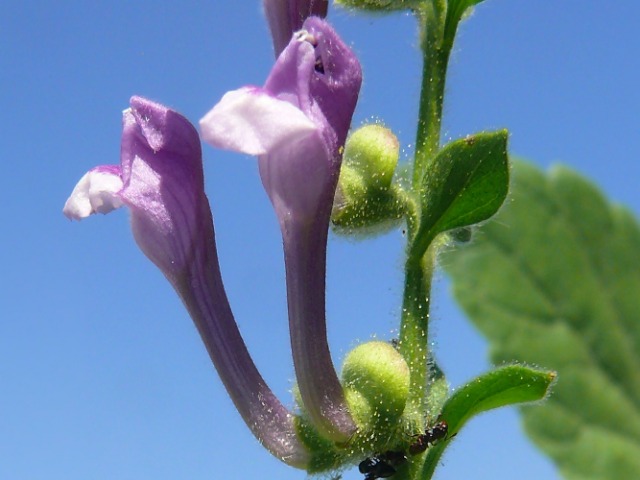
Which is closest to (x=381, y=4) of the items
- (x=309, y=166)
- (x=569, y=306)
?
(x=309, y=166)

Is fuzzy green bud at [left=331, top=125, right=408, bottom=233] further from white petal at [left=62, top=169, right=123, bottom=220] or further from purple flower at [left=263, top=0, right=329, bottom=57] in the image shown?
white petal at [left=62, top=169, right=123, bottom=220]

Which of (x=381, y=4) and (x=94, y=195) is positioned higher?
(x=381, y=4)

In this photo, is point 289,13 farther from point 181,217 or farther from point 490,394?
point 490,394

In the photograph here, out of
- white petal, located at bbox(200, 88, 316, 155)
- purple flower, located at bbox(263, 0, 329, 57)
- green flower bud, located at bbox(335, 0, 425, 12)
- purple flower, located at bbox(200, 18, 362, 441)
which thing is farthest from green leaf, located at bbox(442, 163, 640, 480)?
white petal, located at bbox(200, 88, 316, 155)

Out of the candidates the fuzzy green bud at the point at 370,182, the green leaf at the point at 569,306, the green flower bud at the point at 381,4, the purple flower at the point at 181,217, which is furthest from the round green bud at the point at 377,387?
the green leaf at the point at 569,306

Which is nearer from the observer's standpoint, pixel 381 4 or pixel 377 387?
pixel 377 387

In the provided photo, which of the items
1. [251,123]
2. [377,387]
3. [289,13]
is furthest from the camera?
[289,13]

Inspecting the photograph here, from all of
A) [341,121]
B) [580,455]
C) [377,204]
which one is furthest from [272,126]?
[580,455]
